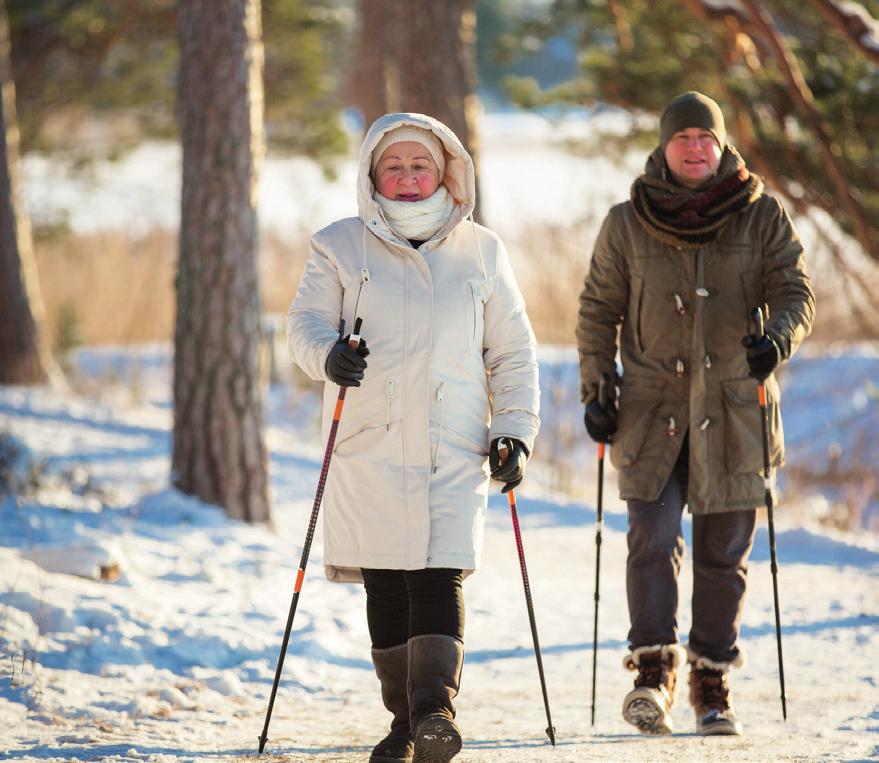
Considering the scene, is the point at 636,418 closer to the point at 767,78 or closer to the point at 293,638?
the point at 293,638

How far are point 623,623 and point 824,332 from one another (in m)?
8.56

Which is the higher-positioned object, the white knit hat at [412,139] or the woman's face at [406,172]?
the white knit hat at [412,139]

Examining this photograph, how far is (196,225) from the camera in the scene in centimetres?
712

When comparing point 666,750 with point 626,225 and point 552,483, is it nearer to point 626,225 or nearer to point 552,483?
point 626,225

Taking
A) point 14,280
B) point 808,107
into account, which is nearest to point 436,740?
point 808,107

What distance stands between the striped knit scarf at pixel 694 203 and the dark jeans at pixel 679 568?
2.40 ft

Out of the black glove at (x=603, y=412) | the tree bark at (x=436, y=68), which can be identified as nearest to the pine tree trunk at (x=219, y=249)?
the tree bark at (x=436, y=68)

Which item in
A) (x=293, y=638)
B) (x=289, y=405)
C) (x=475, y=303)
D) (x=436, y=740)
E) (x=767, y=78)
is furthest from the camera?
(x=289, y=405)

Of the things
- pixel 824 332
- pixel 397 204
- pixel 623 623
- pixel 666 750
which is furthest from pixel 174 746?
pixel 824 332

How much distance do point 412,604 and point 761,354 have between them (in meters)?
1.37

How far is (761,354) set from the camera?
4113 mm

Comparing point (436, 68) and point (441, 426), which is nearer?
point (441, 426)

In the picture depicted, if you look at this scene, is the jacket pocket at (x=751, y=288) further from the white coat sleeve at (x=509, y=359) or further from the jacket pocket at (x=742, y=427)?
the white coat sleeve at (x=509, y=359)

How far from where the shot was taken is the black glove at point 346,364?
3.49 m
